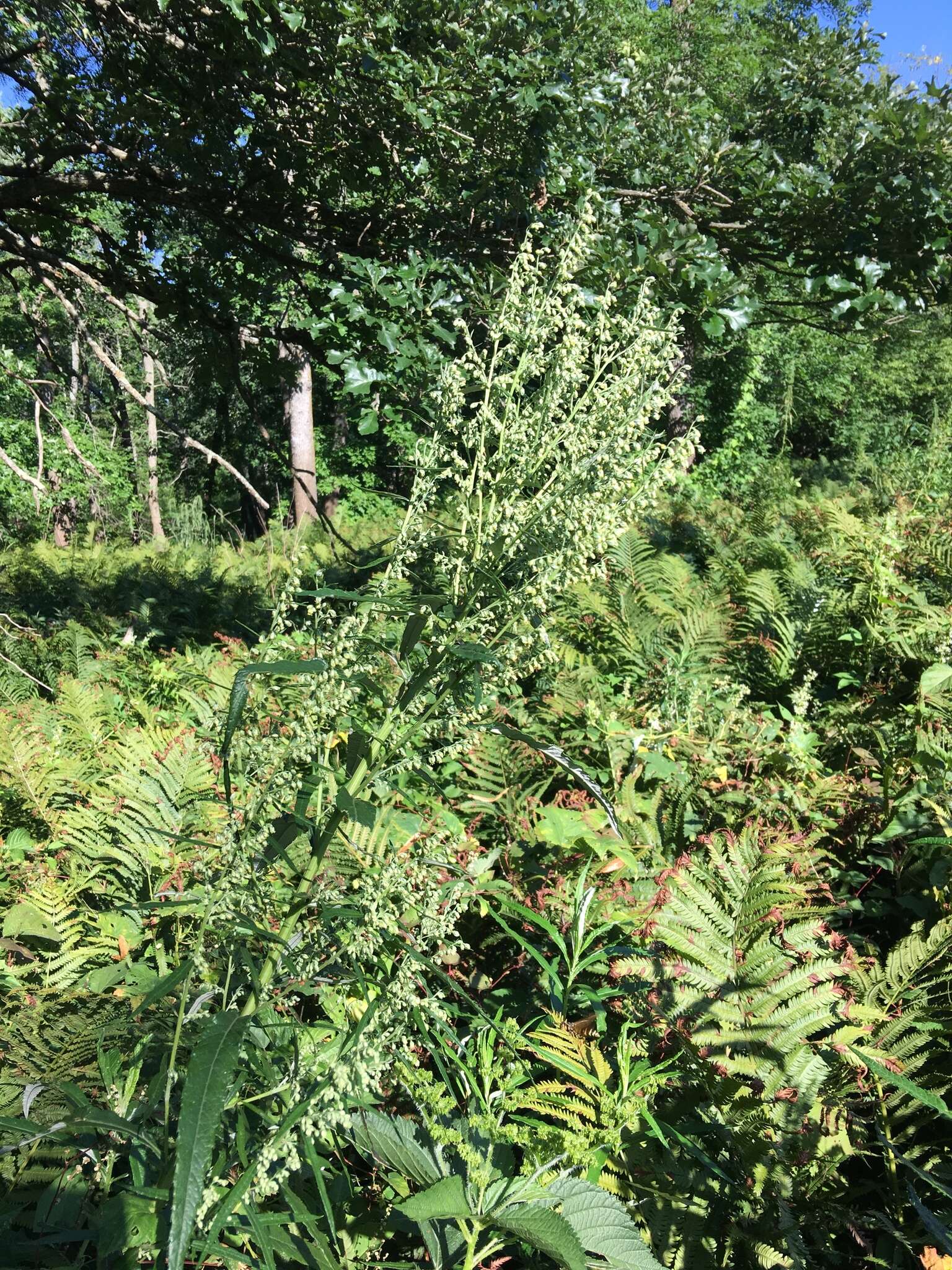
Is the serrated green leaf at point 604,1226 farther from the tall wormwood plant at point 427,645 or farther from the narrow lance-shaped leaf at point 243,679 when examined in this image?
the narrow lance-shaped leaf at point 243,679

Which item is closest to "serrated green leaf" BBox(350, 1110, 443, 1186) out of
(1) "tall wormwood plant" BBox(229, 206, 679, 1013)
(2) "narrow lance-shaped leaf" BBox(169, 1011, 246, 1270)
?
(1) "tall wormwood plant" BBox(229, 206, 679, 1013)

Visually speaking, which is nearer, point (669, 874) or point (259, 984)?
point (259, 984)

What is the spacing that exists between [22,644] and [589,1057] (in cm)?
505

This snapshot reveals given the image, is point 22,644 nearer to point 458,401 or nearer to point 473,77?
point 473,77

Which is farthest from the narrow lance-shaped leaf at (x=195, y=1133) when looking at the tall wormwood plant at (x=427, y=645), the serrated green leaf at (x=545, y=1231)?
the serrated green leaf at (x=545, y=1231)

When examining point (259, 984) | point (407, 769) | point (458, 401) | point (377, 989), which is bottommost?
point (377, 989)

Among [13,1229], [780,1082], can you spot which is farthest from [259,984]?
[780,1082]

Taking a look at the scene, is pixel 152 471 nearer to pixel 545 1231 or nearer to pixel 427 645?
pixel 427 645

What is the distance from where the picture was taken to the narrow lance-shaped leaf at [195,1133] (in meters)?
0.85

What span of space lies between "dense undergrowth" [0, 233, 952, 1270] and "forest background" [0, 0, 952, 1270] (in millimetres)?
17

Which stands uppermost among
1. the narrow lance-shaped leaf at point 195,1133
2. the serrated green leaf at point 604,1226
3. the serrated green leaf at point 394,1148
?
the narrow lance-shaped leaf at point 195,1133

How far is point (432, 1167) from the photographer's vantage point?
5.15 feet

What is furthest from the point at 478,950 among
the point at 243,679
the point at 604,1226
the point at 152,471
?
the point at 152,471

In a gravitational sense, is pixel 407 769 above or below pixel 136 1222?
above
